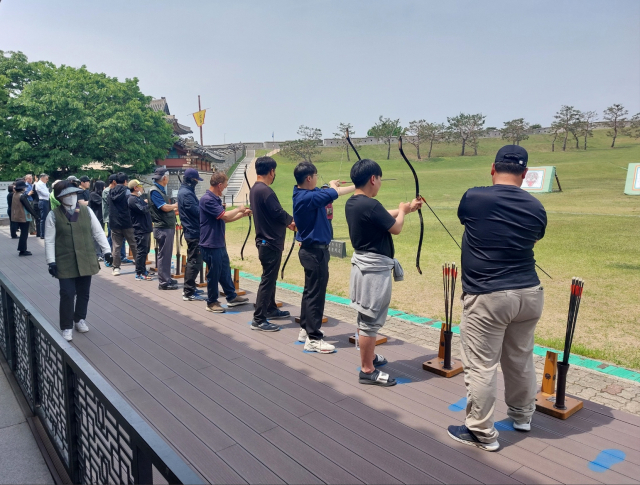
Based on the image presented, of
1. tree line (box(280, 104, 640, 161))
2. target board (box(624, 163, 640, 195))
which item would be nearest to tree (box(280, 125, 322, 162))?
tree line (box(280, 104, 640, 161))

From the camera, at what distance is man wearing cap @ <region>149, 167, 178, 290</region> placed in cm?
642

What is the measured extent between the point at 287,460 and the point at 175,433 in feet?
2.57

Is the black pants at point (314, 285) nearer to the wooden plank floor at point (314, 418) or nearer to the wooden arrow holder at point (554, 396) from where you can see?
the wooden plank floor at point (314, 418)

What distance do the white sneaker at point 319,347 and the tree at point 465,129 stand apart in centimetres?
4720

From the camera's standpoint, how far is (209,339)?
15.1ft

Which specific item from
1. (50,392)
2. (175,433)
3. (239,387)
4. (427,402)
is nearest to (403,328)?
(427,402)

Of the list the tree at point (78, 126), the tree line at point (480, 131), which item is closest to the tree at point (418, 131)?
the tree line at point (480, 131)

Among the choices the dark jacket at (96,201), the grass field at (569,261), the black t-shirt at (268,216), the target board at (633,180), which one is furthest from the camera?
the target board at (633,180)

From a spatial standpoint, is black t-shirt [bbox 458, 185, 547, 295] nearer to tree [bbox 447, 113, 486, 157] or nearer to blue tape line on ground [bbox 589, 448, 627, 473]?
blue tape line on ground [bbox 589, 448, 627, 473]

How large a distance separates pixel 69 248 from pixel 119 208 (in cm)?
354

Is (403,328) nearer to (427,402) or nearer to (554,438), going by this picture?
(427,402)

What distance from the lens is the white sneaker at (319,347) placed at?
4194 millimetres

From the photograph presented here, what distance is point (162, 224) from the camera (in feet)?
21.3

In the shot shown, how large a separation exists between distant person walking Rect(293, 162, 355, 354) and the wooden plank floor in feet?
0.84
